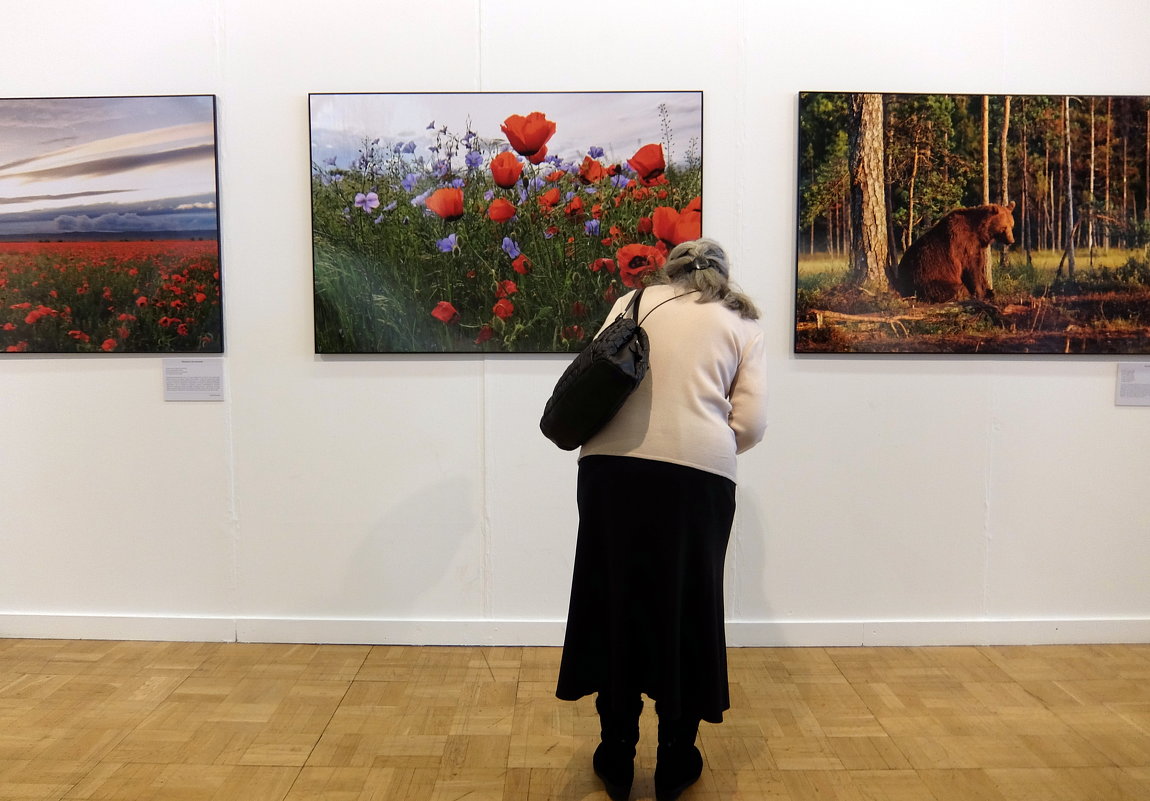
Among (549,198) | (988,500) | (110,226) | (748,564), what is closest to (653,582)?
(748,564)

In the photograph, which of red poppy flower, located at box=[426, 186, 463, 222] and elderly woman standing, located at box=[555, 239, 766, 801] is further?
red poppy flower, located at box=[426, 186, 463, 222]

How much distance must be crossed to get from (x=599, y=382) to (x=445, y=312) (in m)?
1.34

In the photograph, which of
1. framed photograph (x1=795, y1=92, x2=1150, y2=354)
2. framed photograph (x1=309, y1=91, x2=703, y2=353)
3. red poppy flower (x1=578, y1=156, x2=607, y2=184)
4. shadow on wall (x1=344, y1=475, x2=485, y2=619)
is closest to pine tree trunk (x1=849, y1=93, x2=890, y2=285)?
framed photograph (x1=795, y1=92, x2=1150, y2=354)

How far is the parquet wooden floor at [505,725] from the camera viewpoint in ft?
7.36

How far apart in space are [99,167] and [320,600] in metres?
1.89

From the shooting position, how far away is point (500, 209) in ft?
10.2

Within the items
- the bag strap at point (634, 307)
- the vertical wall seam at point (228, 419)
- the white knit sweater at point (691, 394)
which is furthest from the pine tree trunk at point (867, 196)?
the vertical wall seam at point (228, 419)

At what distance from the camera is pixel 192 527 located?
3289 mm

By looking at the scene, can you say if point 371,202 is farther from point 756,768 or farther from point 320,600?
point 756,768

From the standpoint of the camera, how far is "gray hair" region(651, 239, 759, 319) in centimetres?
212

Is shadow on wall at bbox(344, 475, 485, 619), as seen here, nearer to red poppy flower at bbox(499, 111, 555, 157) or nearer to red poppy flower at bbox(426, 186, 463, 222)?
red poppy flower at bbox(426, 186, 463, 222)

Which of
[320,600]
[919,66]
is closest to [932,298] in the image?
[919,66]

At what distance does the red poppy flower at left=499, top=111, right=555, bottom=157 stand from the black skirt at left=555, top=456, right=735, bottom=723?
1.50m

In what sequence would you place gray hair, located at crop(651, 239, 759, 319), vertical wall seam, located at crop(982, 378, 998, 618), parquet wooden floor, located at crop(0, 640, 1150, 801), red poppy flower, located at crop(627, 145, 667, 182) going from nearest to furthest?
1. gray hair, located at crop(651, 239, 759, 319)
2. parquet wooden floor, located at crop(0, 640, 1150, 801)
3. red poppy flower, located at crop(627, 145, 667, 182)
4. vertical wall seam, located at crop(982, 378, 998, 618)
